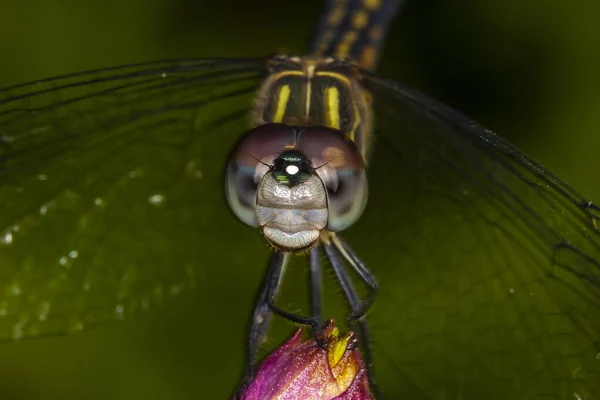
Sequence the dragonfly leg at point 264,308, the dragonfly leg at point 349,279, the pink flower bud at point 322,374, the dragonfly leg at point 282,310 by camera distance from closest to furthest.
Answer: the pink flower bud at point 322,374, the dragonfly leg at point 282,310, the dragonfly leg at point 264,308, the dragonfly leg at point 349,279

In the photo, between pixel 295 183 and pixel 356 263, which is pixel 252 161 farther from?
pixel 356 263

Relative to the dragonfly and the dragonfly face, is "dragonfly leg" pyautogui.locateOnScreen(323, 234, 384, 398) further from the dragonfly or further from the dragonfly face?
the dragonfly face

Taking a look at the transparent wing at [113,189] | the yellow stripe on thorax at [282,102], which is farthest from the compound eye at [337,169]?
the transparent wing at [113,189]

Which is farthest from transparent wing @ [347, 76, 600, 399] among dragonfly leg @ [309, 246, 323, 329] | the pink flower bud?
the pink flower bud

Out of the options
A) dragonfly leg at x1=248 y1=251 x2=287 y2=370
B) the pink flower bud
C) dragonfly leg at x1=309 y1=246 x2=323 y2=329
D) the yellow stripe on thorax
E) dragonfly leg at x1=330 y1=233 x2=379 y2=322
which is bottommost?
dragonfly leg at x1=309 y1=246 x2=323 y2=329

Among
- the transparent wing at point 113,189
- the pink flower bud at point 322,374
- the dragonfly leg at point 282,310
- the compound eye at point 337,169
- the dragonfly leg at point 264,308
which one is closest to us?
the pink flower bud at point 322,374

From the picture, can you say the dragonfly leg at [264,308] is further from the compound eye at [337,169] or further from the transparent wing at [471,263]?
the transparent wing at [471,263]
